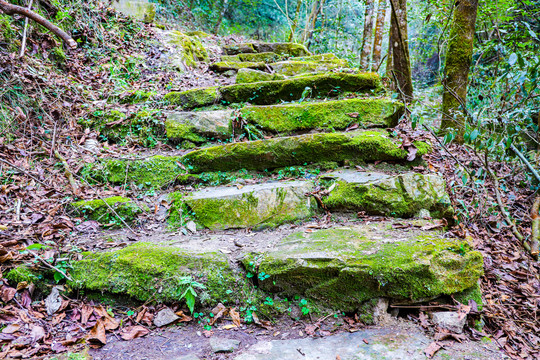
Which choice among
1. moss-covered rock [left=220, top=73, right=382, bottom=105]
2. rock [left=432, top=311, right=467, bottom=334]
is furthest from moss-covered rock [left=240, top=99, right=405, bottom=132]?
rock [left=432, top=311, right=467, bottom=334]

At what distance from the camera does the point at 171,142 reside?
154 inches

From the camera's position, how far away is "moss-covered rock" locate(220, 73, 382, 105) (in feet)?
14.4

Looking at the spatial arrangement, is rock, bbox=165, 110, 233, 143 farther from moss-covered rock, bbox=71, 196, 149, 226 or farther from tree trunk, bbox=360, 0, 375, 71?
tree trunk, bbox=360, 0, 375, 71

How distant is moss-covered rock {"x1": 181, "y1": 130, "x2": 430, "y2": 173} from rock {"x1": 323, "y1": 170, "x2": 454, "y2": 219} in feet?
1.42

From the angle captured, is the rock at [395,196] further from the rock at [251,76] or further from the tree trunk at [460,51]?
the rock at [251,76]

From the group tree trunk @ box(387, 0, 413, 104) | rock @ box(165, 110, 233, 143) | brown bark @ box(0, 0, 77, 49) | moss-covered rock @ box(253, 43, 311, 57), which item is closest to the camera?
brown bark @ box(0, 0, 77, 49)

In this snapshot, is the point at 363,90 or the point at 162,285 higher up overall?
the point at 363,90

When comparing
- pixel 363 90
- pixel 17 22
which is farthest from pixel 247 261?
pixel 17 22

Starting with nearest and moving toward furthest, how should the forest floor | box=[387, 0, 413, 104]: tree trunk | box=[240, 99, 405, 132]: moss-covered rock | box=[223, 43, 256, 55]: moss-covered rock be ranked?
the forest floor
box=[240, 99, 405, 132]: moss-covered rock
box=[387, 0, 413, 104]: tree trunk
box=[223, 43, 256, 55]: moss-covered rock

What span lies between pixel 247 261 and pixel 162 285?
1.99 feet

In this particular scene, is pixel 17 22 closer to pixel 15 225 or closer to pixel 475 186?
pixel 15 225

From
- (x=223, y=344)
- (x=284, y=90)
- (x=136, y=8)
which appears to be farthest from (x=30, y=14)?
(x=136, y=8)

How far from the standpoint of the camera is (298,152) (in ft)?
10.9

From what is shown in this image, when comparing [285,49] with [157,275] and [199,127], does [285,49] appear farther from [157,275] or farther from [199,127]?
[157,275]
